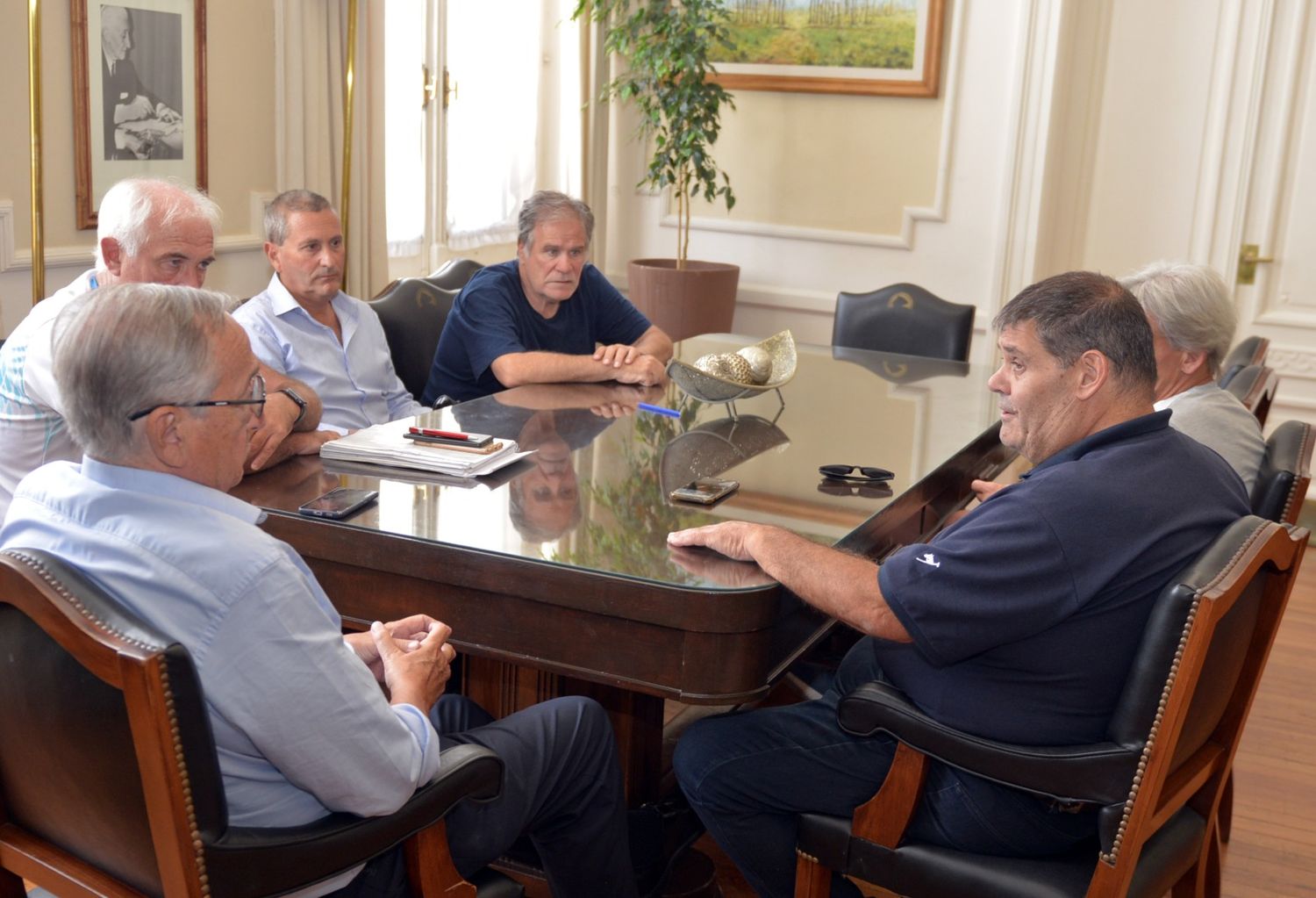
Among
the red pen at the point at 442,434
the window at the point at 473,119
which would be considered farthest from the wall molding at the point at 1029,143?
the red pen at the point at 442,434

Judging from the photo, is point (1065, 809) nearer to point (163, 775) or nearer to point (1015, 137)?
point (163, 775)

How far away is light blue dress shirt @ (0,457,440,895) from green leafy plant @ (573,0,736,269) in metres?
4.23

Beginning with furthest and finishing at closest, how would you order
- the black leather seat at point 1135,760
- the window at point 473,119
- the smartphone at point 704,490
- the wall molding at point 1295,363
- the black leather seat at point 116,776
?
the wall molding at point 1295,363, the window at point 473,119, the smartphone at point 704,490, the black leather seat at point 1135,760, the black leather seat at point 116,776

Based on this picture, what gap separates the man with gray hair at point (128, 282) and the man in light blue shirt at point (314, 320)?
0.34 m

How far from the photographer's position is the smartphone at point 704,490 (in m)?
2.04

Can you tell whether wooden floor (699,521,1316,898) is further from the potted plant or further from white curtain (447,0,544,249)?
white curtain (447,0,544,249)

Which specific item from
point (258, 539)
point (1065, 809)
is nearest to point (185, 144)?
point (258, 539)

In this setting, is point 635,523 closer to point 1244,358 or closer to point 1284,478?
point 1284,478

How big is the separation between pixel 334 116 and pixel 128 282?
2149 mm

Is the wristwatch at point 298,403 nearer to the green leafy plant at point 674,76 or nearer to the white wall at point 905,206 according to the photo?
the green leafy plant at point 674,76

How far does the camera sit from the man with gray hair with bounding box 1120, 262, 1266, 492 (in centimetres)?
229

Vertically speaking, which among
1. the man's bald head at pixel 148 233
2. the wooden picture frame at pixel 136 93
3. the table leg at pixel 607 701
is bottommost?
the table leg at pixel 607 701

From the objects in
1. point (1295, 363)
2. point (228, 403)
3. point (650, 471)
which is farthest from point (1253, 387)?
point (1295, 363)

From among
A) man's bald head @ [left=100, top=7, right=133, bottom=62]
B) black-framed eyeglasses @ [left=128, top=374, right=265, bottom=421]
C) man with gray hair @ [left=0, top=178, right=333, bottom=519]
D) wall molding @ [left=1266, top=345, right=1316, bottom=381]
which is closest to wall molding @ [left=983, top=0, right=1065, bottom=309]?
wall molding @ [left=1266, top=345, right=1316, bottom=381]
